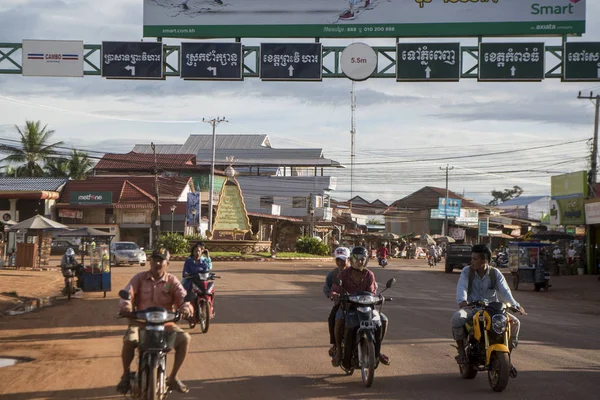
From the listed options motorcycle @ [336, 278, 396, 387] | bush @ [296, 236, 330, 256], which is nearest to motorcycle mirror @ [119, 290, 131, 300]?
motorcycle @ [336, 278, 396, 387]

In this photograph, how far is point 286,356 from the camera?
37.9 ft

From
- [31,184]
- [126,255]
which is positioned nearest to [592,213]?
[126,255]

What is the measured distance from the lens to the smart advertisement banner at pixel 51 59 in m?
→ 19.2

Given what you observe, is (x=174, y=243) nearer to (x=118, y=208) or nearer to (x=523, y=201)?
(x=118, y=208)

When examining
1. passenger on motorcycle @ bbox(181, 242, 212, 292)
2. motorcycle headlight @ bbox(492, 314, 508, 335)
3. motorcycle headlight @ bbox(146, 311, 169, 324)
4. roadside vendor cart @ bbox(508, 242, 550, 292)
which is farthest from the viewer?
roadside vendor cart @ bbox(508, 242, 550, 292)

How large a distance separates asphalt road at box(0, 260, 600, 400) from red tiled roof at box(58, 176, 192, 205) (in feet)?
143

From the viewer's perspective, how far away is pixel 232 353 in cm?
1188

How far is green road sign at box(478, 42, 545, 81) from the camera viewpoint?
18734 millimetres

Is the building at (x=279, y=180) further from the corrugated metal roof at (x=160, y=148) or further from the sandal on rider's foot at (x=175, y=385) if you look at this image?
the sandal on rider's foot at (x=175, y=385)

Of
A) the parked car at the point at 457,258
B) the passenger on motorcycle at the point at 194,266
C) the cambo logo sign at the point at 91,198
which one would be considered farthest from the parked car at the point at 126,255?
the passenger on motorcycle at the point at 194,266

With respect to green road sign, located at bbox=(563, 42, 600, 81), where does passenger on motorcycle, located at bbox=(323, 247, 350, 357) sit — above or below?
below

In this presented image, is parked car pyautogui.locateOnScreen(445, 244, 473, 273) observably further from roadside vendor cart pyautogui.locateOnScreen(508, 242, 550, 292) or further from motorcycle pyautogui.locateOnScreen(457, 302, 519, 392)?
motorcycle pyautogui.locateOnScreen(457, 302, 519, 392)

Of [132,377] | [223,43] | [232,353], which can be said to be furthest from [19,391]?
[223,43]

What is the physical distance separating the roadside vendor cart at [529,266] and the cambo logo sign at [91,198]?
39725mm
